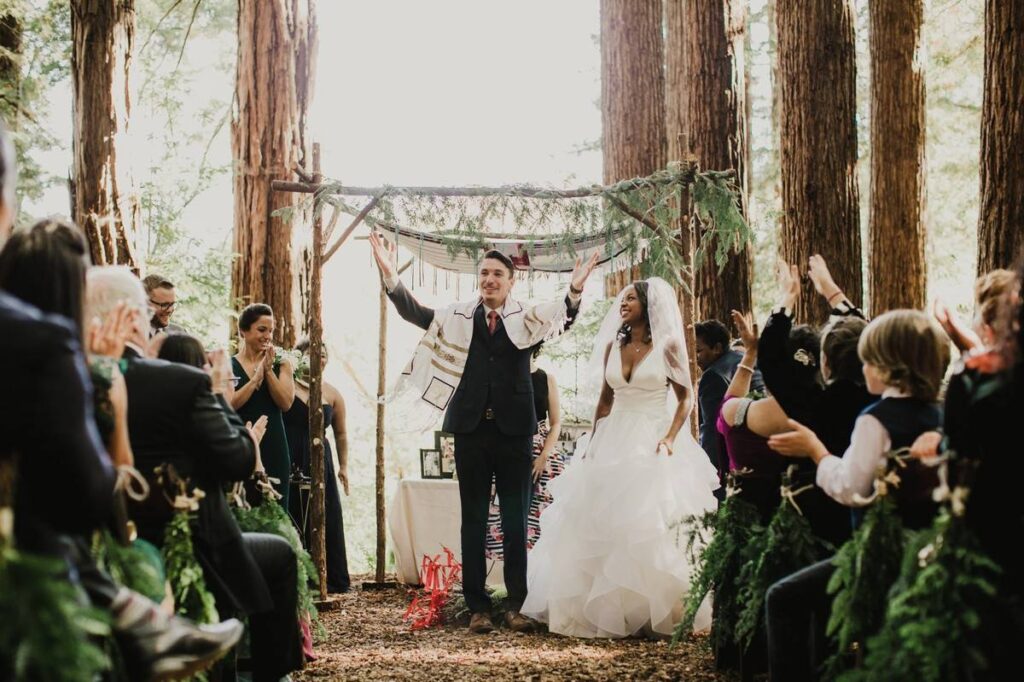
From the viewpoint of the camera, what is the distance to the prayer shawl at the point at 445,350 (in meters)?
7.18

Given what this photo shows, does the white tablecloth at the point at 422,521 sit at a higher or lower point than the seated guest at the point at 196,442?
lower

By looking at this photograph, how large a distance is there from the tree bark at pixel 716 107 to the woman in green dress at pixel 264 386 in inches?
144

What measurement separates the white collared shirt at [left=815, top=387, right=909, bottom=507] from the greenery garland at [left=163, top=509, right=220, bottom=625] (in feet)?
6.79

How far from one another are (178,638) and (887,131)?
8.10 m

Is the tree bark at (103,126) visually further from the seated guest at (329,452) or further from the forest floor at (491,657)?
the forest floor at (491,657)

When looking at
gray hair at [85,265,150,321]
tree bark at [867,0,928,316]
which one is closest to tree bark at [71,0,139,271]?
gray hair at [85,265,150,321]

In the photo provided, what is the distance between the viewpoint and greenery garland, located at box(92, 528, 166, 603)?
120 inches

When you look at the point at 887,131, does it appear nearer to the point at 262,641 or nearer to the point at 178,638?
the point at 262,641

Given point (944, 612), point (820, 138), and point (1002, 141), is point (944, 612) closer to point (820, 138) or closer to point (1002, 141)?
point (1002, 141)

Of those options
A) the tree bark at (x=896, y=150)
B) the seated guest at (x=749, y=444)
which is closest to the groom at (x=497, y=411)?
the seated guest at (x=749, y=444)

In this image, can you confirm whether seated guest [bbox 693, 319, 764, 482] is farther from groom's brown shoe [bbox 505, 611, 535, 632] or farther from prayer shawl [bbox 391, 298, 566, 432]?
groom's brown shoe [bbox 505, 611, 535, 632]

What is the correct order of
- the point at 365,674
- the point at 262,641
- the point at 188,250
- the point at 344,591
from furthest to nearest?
the point at 188,250
the point at 344,591
the point at 365,674
the point at 262,641

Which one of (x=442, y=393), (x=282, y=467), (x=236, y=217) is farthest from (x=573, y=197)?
(x=236, y=217)

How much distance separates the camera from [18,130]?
1181 cm
